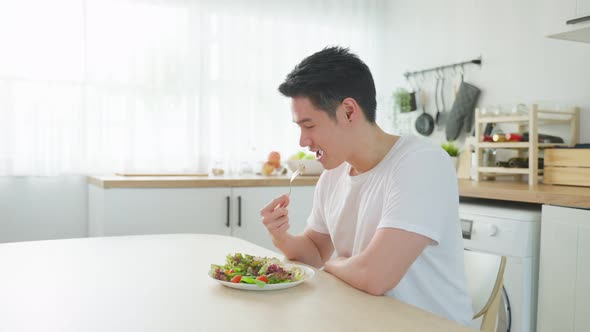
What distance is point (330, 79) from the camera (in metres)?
1.46

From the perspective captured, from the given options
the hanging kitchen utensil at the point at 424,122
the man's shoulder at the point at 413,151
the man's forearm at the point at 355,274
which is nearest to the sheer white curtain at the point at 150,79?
the hanging kitchen utensil at the point at 424,122

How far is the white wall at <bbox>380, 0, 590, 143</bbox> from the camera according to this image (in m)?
2.87

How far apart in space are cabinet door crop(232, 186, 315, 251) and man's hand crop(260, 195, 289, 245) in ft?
5.32

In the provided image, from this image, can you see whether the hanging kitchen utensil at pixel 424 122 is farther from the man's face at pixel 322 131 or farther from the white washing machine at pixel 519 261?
the man's face at pixel 322 131

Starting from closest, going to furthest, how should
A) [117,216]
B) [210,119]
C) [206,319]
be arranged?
[206,319], [117,216], [210,119]

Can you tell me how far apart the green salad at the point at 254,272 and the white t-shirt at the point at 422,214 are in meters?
0.25

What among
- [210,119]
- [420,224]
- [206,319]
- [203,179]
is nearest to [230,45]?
[210,119]

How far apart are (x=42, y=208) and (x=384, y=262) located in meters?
2.65

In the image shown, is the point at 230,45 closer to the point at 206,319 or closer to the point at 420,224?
the point at 420,224

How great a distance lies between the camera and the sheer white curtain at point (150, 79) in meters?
3.17

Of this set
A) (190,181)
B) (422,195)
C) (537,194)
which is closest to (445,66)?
(537,194)

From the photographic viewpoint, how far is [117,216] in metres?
2.91

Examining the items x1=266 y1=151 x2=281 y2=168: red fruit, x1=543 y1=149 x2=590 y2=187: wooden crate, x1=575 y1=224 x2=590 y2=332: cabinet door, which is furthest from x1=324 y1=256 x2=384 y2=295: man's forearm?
x1=266 y1=151 x2=281 y2=168: red fruit

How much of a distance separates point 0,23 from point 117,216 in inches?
49.3
